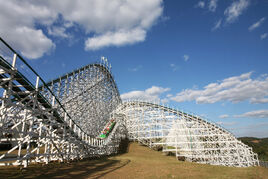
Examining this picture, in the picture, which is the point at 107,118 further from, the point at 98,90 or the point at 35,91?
the point at 35,91

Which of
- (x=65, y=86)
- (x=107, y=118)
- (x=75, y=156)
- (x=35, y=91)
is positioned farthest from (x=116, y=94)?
(x=35, y=91)

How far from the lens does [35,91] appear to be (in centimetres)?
845

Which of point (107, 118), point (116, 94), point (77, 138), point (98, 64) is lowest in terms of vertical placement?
point (77, 138)

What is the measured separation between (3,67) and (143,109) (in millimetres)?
20412

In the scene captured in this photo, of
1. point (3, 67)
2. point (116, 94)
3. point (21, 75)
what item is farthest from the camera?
point (116, 94)

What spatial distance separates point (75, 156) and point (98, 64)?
1545cm

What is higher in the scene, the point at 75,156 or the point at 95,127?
the point at 95,127

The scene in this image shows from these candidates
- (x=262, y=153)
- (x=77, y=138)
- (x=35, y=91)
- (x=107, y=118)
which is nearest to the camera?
(x=35, y=91)

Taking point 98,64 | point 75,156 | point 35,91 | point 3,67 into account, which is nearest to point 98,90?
point 98,64

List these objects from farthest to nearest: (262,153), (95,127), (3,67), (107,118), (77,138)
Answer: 1. (262,153)
2. (107,118)
3. (95,127)
4. (77,138)
5. (3,67)

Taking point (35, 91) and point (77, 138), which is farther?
point (77, 138)

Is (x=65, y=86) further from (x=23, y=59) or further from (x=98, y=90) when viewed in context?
(x=23, y=59)

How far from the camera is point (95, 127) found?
2292 cm

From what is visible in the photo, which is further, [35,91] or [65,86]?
[65,86]
